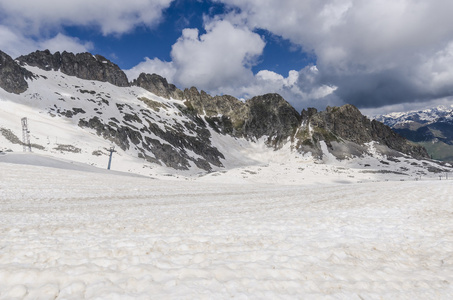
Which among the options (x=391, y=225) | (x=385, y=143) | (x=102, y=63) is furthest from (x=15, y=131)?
(x=385, y=143)

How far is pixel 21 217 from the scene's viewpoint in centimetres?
794

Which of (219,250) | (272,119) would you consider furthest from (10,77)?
(272,119)

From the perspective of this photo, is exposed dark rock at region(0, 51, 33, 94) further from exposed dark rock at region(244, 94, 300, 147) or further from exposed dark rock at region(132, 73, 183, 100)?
exposed dark rock at region(244, 94, 300, 147)

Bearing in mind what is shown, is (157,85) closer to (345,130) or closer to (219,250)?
(345,130)

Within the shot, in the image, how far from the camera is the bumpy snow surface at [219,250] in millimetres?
4070

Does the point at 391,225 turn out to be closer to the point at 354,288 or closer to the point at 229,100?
the point at 354,288

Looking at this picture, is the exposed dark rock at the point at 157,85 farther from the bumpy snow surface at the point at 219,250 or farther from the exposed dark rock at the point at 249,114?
the bumpy snow surface at the point at 219,250

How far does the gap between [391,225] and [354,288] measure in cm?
572

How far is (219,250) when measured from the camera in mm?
5855

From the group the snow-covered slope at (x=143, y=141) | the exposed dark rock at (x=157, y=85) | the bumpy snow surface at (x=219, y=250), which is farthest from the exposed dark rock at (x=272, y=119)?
the bumpy snow surface at (x=219, y=250)

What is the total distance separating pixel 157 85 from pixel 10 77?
83.5m

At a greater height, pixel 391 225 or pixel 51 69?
pixel 51 69

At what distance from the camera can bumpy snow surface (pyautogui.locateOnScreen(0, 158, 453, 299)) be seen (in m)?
4.07

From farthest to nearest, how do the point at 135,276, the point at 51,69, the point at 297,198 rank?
1. the point at 51,69
2. the point at 297,198
3. the point at 135,276
